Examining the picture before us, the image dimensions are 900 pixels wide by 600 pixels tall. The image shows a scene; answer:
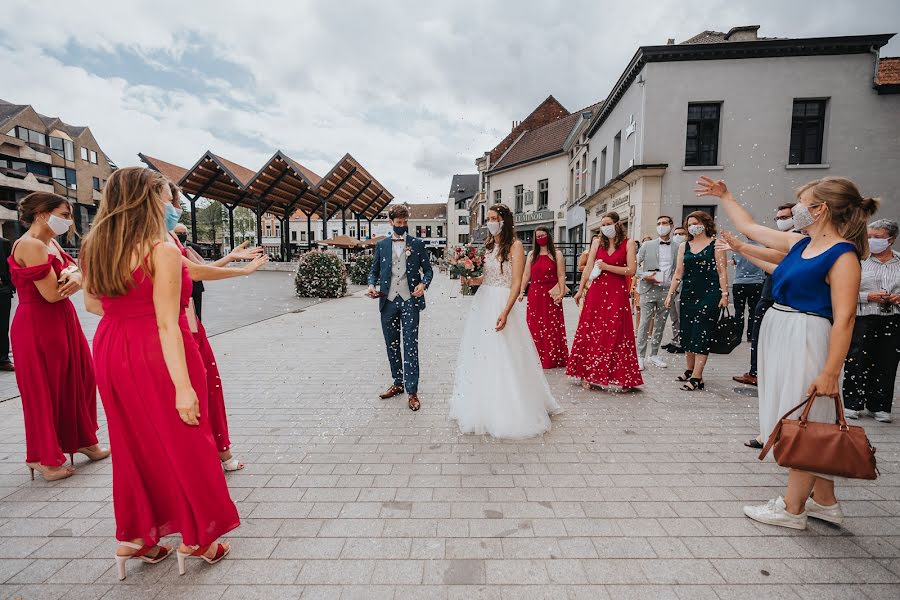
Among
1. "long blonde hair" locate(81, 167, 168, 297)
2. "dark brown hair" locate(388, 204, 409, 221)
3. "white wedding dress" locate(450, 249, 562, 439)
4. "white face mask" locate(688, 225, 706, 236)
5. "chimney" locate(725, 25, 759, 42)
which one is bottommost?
"white wedding dress" locate(450, 249, 562, 439)

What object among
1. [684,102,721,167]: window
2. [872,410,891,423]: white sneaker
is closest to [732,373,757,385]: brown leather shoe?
[872,410,891,423]: white sneaker

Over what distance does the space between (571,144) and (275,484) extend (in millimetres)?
30656

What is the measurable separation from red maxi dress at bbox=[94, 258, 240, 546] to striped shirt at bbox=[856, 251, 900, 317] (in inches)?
230

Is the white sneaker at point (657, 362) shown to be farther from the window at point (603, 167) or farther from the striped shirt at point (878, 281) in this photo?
the window at point (603, 167)

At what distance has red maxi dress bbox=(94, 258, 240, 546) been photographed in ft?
7.27

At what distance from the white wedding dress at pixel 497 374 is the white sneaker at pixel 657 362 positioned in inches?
125

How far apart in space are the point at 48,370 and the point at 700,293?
655cm

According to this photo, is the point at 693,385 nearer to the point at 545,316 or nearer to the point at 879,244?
the point at 545,316

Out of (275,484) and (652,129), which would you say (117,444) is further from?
(652,129)

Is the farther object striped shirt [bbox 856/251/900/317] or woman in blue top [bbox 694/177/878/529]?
striped shirt [bbox 856/251/900/317]

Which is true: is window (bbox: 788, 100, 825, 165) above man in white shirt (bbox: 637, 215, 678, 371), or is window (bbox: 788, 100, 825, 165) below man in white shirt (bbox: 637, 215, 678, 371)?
above

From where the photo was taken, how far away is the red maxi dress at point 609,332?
558 cm

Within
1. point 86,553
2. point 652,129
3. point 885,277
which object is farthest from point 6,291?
point 652,129

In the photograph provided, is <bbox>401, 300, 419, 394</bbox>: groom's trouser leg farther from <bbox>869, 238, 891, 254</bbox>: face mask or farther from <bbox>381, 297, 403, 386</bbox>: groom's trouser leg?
<bbox>869, 238, 891, 254</bbox>: face mask
